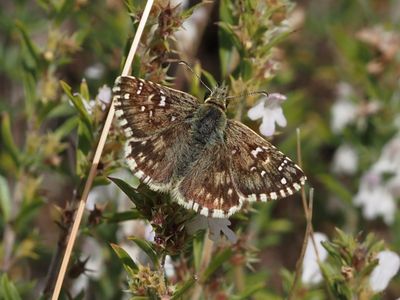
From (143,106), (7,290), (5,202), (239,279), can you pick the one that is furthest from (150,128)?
(239,279)

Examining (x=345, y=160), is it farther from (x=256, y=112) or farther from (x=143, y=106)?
(x=143, y=106)

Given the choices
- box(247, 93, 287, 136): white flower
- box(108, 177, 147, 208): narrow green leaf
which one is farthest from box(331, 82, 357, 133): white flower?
box(108, 177, 147, 208): narrow green leaf

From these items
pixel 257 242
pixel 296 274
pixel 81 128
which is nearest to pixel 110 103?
pixel 81 128

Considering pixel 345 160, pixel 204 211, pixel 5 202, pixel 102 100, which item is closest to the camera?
pixel 204 211

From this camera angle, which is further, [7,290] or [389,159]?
[389,159]

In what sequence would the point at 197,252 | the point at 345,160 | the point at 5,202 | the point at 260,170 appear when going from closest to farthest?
the point at 260,170 → the point at 197,252 → the point at 5,202 → the point at 345,160

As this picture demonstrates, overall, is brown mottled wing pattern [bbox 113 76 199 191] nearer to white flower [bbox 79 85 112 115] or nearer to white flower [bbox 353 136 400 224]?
white flower [bbox 79 85 112 115]
